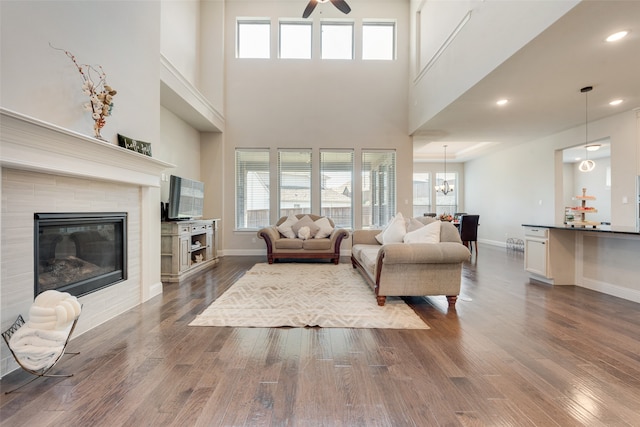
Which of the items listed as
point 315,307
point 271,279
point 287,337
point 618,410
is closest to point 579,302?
point 618,410

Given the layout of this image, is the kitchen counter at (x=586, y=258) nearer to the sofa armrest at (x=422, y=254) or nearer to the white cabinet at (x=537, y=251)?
the white cabinet at (x=537, y=251)

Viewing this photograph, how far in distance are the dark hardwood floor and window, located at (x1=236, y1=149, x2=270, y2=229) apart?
3914 millimetres

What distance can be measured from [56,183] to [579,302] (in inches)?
206

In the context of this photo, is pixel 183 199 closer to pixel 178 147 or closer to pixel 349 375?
pixel 178 147

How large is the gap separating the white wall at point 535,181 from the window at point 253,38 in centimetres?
687

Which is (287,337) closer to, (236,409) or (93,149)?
(236,409)

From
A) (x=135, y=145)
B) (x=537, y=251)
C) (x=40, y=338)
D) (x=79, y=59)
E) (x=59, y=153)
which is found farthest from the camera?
(x=537, y=251)

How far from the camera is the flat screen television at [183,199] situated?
4.22 meters

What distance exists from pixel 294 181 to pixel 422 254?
4.33 meters

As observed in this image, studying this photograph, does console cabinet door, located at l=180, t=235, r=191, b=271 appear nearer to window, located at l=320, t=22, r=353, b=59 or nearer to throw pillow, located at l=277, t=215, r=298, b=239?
throw pillow, located at l=277, t=215, r=298, b=239

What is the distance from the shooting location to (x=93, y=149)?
7.54ft

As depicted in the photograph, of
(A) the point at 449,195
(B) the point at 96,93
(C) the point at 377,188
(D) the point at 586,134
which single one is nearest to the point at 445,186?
(A) the point at 449,195

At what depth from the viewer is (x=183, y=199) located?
451cm

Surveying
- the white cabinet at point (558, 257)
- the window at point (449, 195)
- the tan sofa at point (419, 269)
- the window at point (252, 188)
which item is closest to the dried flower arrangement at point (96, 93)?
the tan sofa at point (419, 269)
